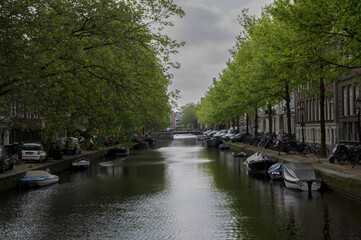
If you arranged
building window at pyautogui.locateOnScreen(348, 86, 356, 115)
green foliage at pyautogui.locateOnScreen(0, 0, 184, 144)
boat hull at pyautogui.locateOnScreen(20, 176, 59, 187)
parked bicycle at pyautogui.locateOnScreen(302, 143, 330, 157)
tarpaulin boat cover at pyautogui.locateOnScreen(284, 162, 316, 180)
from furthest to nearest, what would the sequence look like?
building window at pyautogui.locateOnScreen(348, 86, 356, 115) → parked bicycle at pyautogui.locateOnScreen(302, 143, 330, 157) → boat hull at pyautogui.locateOnScreen(20, 176, 59, 187) → tarpaulin boat cover at pyautogui.locateOnScreen(284, 162, 316, 180) → green foliage at pyautogui.locateOnScreen(0, 0, 184, 144)

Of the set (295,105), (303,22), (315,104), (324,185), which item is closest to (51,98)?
(303,22)

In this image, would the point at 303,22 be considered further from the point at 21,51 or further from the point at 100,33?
the point at 21,51

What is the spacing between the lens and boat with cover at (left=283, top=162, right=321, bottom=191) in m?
19.4

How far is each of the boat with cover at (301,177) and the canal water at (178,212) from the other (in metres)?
0.53

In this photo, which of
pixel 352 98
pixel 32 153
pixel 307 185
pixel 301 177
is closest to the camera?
pixel 307 185

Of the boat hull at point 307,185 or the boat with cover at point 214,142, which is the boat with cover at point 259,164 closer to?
the boat hull at point 307,185

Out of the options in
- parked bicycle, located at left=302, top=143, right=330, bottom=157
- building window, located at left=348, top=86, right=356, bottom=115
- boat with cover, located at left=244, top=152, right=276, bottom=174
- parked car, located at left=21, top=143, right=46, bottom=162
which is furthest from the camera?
building window, located at left=348, top=86, right=356, bottom=115

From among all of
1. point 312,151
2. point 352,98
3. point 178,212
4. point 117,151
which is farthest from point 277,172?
point 117,151

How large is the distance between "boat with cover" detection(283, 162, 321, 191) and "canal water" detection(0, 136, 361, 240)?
53 cm

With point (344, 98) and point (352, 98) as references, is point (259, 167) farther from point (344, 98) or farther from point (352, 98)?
point (344, 98)

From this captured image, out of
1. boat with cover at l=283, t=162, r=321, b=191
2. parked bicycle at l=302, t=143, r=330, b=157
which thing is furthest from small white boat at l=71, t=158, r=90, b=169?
boat with cover at l=283, t=162, r=321, b=191

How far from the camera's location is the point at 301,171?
2044 cm

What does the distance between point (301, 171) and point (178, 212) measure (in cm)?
819

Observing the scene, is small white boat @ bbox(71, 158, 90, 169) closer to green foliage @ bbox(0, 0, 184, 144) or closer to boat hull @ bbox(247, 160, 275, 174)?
boat hull @ bbox(247, 160, 275, 174)
